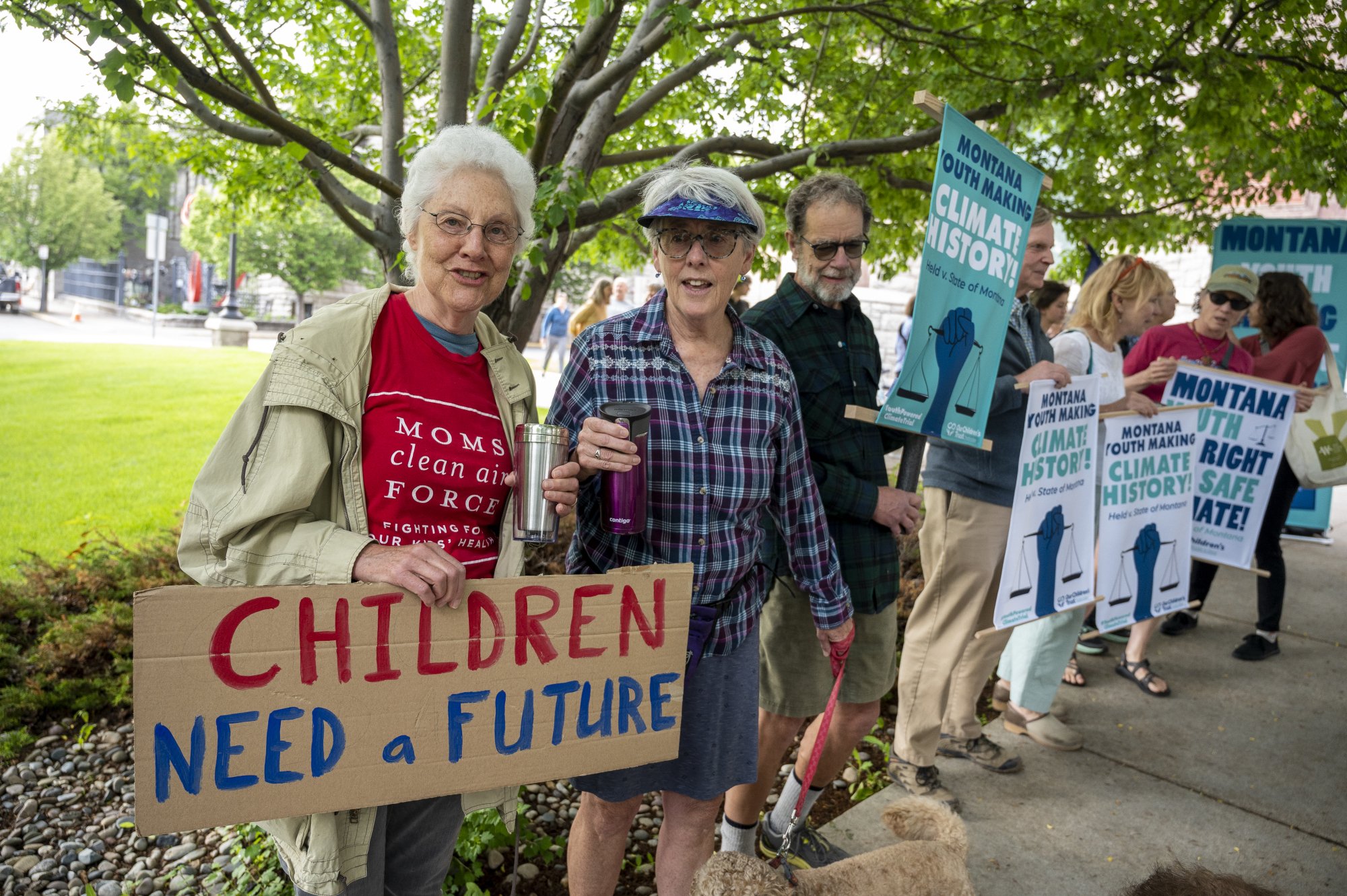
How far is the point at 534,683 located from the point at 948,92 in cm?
516

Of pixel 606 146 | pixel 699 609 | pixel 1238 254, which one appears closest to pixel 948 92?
pixel 606 146

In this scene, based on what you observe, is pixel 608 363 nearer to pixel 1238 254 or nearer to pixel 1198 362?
pixel 1198 362

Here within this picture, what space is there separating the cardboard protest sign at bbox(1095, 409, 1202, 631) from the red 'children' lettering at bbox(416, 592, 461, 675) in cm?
346

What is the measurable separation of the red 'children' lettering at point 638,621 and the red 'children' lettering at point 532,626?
16 centimetres

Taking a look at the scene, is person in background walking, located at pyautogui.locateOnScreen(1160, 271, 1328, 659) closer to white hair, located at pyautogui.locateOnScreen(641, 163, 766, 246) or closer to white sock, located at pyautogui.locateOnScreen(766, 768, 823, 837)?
white sock, located at pyautogui.locateOnScreen(766, 768, 823, 837)

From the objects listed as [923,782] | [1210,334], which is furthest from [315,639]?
[1210,334]

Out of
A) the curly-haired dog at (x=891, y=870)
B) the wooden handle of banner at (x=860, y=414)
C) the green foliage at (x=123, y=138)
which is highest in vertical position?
the green foliage at (x=123, y=138)

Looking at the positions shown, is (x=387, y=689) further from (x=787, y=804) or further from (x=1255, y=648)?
(x=1255, y=648)

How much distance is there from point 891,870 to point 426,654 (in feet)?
4.43

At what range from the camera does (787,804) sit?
3.10m

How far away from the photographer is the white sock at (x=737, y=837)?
2910 mm

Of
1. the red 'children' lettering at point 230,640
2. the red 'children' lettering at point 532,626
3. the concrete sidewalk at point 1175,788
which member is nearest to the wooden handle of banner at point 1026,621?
the concrete sidewalk at point 1175,788

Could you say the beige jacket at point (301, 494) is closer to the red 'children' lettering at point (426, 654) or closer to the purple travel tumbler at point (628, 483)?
the red 'children' lettering at point (426, 654)

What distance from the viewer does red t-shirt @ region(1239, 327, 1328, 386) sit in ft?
18.3
